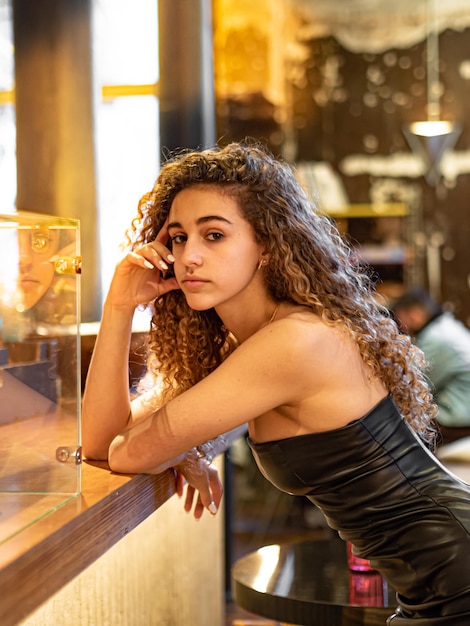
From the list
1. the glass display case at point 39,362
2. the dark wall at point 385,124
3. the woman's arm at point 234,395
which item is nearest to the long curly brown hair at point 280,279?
the woman's arm at point 234,395

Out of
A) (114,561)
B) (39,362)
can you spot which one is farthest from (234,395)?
(114,561)

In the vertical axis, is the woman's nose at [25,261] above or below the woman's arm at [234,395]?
above

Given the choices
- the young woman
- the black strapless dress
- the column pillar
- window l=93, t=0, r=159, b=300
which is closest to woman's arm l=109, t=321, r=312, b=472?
the young woman

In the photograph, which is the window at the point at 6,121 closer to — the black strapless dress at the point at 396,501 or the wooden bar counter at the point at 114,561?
the wooden bar counter at the point at 114,561

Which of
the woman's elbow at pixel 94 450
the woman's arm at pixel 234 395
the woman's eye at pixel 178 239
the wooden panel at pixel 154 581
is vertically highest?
the woman's eye at pixel 178 239

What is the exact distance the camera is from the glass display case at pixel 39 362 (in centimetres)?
125

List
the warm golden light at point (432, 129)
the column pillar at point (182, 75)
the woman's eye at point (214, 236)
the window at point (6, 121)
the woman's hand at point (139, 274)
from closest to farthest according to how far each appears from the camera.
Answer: the woman's eye at point (214, 236) < the woman's hand at point (139, 274) < the window at point (6, 121) < the column pillar at point (182, 75) < the warm golden light at point (432, 129)

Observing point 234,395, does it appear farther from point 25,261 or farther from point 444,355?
point 444,355

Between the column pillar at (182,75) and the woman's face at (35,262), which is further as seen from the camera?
the column pillar at (182,75)

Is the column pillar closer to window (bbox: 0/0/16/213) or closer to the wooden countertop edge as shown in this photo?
window (bbox: 0/0/16/213)

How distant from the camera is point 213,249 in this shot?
1621 mm

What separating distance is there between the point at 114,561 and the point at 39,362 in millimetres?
672

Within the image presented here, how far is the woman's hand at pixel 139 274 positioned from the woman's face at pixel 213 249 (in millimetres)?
77

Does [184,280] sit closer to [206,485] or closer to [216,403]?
[216,403]
